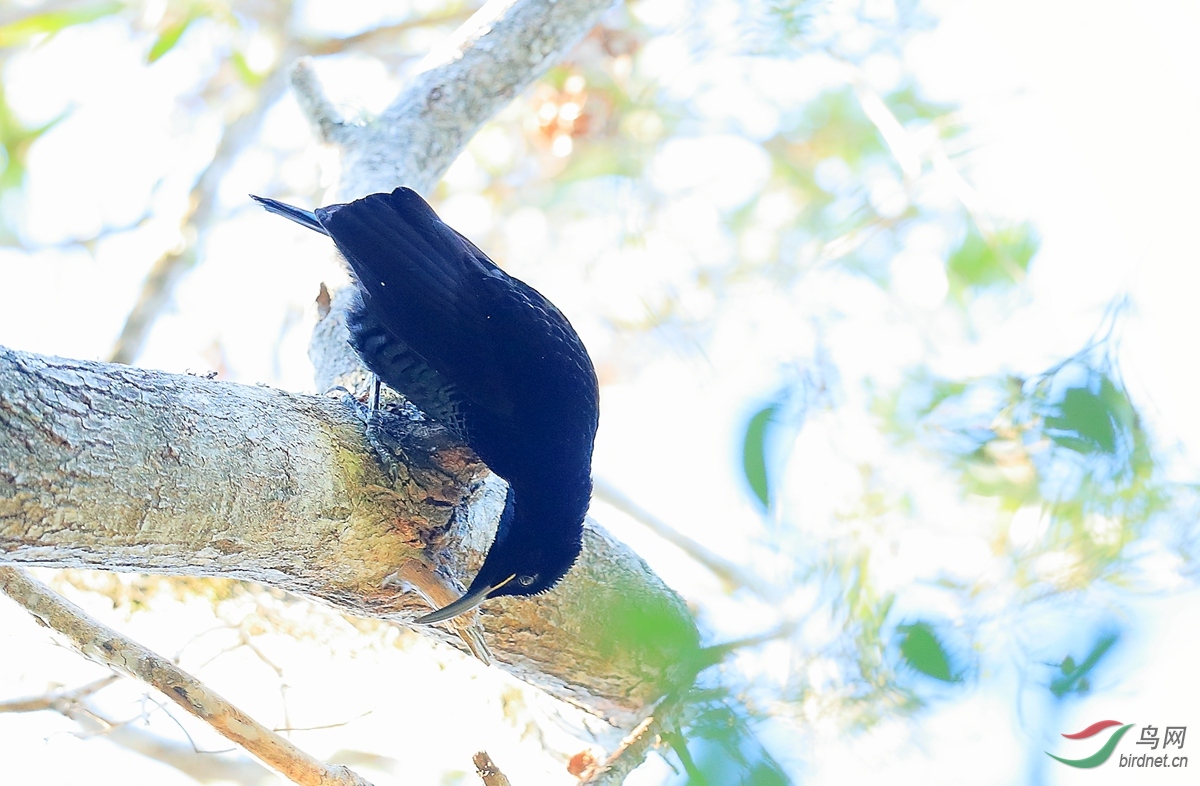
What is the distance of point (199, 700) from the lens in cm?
169

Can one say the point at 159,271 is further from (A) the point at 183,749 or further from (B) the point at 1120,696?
(B) the point at 1120,696

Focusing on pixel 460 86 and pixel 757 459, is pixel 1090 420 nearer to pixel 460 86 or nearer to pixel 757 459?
pixel 757 459

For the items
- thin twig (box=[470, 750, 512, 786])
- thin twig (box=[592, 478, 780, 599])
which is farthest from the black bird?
thin twig (box=[592, 478, 780, 599])

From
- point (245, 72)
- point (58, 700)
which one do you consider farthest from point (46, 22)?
point (58, 700)

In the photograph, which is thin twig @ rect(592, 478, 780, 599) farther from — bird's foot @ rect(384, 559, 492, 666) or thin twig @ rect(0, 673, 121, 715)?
thin twig @ rect(0, 673, 121, 715)

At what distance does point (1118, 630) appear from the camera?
1.56 m

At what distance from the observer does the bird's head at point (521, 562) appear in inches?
76.3

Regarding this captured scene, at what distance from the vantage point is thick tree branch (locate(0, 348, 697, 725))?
123cm

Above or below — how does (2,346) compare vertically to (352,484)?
above

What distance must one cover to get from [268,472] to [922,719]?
115 centimetres

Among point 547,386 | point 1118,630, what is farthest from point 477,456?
point 1118,630

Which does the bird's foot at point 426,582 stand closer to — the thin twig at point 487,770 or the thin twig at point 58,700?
the thin twig at point 487,770

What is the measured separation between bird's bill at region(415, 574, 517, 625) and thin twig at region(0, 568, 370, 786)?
32cm

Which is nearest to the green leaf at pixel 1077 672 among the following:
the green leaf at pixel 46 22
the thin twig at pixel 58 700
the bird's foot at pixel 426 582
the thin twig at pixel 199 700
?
the bird's foot at pixel 426 582
